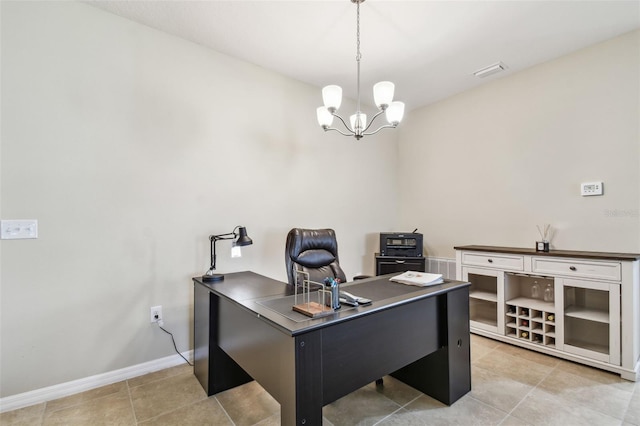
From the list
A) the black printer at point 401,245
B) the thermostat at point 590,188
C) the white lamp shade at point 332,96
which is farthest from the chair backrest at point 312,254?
the thermostat at point 590,188

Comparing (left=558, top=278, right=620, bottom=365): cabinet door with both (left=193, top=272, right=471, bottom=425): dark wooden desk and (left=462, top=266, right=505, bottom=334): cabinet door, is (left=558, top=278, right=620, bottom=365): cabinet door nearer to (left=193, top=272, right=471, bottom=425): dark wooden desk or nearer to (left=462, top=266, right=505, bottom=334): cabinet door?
(left=462, top=266, right=505, bottom=334): cabinet door

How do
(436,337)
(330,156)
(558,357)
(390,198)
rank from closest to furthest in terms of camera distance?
(436,337)
(558,357)
(330,156)
(390,198)

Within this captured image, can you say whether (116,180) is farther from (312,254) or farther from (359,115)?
(359,115)

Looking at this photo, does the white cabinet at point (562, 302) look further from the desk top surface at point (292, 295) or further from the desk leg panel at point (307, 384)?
the desk leg panel at point (307, 384)

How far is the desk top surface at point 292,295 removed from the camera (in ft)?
3.98

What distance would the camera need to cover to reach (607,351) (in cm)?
218

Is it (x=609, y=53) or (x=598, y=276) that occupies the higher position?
(x=609, y=53)

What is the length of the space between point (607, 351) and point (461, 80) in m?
2.69

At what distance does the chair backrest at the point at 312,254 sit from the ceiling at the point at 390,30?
1.58 metres

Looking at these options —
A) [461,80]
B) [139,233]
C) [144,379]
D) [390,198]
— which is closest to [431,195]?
[390,198]

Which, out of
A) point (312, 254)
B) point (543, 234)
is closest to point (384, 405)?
point (312, 254)

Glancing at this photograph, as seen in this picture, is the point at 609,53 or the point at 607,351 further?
the point at 609,53

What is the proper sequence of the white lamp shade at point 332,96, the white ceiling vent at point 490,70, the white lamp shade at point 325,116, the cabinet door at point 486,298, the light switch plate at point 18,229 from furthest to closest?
the white ceiling vent at point 490,70 → the cabinet door at point 486,298 → the white lamp shade at point 325,116 → the white lamp shade at point 332,96 → the light switch plate at point 18,229

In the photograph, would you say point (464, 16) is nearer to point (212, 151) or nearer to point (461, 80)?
point (461, 80)
